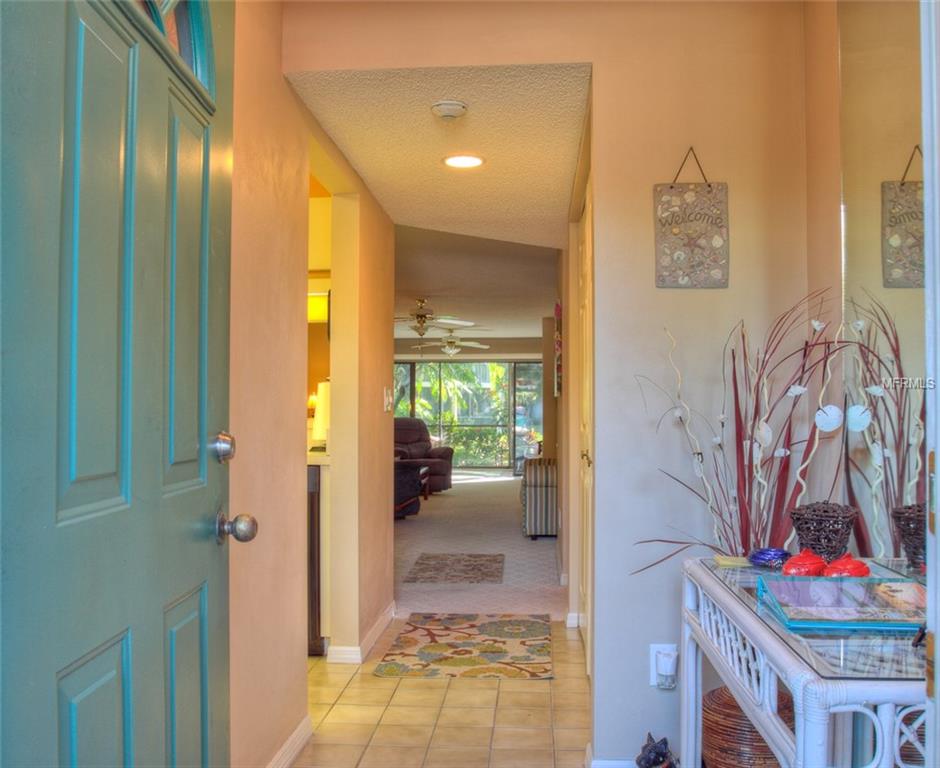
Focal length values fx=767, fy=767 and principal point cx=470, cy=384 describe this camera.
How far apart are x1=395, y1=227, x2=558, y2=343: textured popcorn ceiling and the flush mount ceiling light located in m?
2.27

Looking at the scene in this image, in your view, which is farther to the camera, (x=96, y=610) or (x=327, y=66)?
(x=327, y=66)

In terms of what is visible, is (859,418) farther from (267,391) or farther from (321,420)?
(321,420)

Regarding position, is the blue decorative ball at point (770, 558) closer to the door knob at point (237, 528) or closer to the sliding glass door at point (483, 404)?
the door knob at point (237, 528)

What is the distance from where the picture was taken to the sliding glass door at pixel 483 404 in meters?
13.3

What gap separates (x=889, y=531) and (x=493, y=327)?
910 cm

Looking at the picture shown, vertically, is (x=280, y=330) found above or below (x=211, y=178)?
below

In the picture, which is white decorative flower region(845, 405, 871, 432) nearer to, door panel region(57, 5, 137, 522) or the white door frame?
the white door frame

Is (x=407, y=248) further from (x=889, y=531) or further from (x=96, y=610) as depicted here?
(x=96, y=610)

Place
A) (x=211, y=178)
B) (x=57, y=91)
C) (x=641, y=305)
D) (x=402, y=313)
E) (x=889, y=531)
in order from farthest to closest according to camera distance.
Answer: (x=402, y=313)
(x=641, y=305)
(x=889, y=531)
(x=211, y=178)
(x=57, y=91)

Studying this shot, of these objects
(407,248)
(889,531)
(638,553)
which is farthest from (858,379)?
(407,248)

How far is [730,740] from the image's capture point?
6.32 feet

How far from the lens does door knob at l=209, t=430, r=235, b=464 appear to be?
1505 mm

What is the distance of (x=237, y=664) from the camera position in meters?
2.10

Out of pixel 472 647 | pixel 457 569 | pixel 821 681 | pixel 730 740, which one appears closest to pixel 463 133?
pixel 730 740
